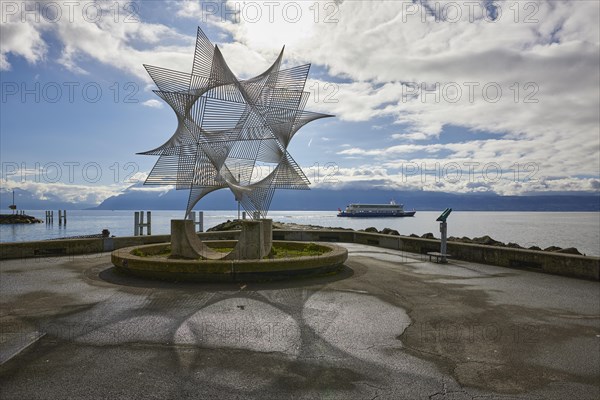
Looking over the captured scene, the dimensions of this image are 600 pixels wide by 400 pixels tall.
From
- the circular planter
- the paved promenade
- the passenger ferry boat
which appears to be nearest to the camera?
the paved promenade

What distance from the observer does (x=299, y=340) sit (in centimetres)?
575

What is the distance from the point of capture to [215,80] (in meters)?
12.2

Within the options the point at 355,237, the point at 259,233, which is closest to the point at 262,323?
the point at 259,233

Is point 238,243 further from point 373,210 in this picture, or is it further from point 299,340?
point 373,210

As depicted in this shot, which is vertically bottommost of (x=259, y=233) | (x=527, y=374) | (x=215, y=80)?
(x=527, y=374)

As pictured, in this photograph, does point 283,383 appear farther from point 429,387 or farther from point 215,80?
point 215,80

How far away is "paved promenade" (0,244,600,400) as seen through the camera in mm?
4383

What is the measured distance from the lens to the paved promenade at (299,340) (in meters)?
4.38

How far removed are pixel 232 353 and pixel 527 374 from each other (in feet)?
12.0

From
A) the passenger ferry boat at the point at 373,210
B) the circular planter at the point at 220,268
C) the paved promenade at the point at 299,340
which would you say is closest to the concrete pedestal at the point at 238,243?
the circular planter at the point at 220,268

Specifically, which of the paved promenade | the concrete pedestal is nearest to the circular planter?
the paved promenade

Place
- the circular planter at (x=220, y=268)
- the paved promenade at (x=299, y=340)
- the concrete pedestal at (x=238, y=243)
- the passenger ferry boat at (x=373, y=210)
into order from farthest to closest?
the passenger ferry boat at (x=373, y=210) → the concrete pedestal at (x=238, y=243) → the circular planter at (x=220, y=268) → the paved promenade at (x=299, y=340)

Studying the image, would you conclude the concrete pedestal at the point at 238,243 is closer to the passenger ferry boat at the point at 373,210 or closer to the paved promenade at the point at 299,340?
the paved promenade at the point at 299,340

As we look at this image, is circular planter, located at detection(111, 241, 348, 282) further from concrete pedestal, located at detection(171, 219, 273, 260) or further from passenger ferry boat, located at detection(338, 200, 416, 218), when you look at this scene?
passenger ferry boat, located at detection(338, 200, 416, 218)
